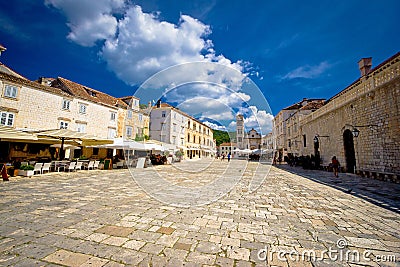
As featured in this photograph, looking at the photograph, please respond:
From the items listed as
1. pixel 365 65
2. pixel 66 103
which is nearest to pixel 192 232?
pixel 365 65

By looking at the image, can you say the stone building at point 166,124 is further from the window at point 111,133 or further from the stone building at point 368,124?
the stone building at point 368,124

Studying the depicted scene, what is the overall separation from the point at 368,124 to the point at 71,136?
653 inches

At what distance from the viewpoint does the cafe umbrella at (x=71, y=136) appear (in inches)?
393

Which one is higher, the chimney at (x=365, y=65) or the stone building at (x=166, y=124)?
the chimney at (x=365, y=65)

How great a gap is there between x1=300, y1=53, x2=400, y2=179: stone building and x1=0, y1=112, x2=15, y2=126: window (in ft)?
74.1

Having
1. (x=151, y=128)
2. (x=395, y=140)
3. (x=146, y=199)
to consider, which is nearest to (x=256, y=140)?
(x=151, y=128)

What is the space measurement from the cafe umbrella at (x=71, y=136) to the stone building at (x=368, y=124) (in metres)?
15.5

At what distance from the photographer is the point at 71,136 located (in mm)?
10367

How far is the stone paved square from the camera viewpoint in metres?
2.28

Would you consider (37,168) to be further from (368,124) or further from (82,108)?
(368,124)

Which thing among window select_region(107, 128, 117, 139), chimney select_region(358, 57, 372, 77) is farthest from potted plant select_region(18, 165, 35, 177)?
chimney select_region(358, 57, 372, 77)

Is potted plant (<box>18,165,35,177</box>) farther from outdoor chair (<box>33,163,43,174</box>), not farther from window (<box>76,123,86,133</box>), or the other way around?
window (<box>76,123,86,133</box>)

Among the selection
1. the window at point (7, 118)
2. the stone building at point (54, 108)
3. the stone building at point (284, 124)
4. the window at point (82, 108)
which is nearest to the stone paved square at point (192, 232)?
the window at point (7, 118)

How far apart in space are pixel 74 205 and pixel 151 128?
2609 centimetres
